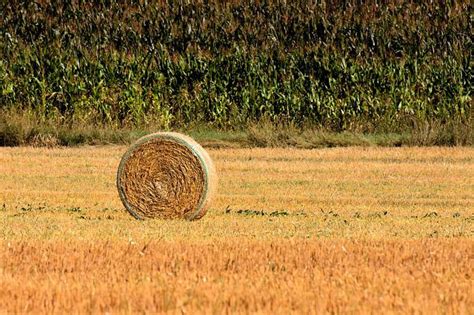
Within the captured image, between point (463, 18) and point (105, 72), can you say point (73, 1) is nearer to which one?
point (105, 72)

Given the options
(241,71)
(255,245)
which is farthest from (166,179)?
(241,71)

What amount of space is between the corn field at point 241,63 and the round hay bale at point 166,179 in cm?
1079

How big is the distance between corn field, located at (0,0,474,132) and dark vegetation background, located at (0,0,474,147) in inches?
1.1

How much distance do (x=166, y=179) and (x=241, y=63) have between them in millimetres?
12606

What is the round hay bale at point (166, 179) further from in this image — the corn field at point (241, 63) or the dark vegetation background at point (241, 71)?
the corn field at point (241, 63)

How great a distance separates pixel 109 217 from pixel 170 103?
41.3 ft

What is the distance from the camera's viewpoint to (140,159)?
14977mm

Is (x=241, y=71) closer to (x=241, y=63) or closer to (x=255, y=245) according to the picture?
(x=241, y=63)

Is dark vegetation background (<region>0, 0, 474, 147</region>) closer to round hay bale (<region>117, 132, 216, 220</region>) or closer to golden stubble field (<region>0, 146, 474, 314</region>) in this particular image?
golden stubble field (<region>0, 146, 474, 314</region>)

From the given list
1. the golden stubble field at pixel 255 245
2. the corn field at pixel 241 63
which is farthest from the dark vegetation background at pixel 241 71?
the golden stubble field at pixel 255 245

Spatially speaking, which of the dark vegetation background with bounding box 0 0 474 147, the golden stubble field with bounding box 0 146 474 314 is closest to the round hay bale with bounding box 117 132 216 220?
the golden stubble field with bounding box 0 146 474 314

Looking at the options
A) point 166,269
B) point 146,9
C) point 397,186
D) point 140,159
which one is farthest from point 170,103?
point 166,269

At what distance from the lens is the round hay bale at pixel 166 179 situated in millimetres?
14570

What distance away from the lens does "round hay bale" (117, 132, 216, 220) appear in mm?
14570
